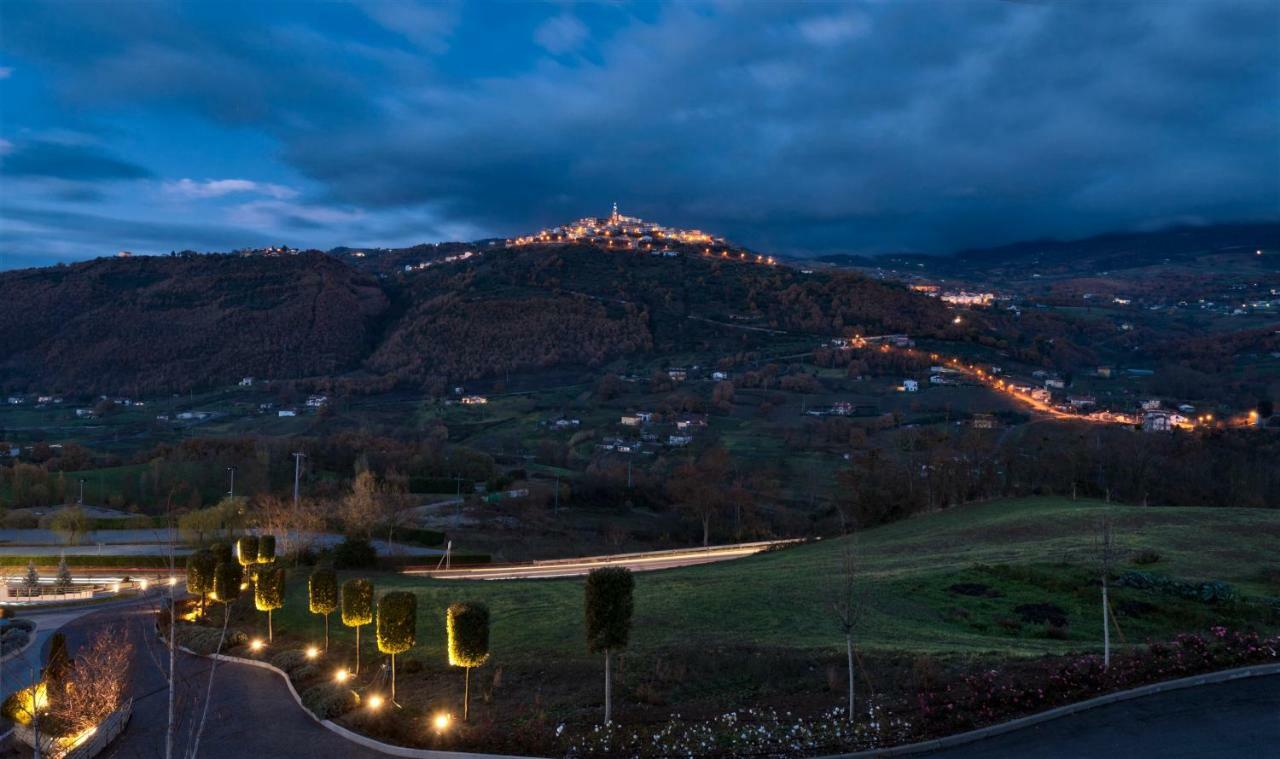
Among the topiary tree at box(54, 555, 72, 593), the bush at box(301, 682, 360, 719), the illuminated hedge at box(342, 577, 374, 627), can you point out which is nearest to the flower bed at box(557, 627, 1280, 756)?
the bush at box(301, 682, 360, 719)

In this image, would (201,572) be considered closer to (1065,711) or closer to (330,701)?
(330,701)

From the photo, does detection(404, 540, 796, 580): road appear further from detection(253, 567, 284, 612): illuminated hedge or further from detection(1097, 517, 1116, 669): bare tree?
detection(1097, 517, 1116, 669): bare tree

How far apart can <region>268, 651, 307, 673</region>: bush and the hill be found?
101 meters

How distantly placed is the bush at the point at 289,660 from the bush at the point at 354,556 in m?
15.7

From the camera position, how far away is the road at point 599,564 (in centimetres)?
3403

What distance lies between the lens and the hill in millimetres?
105938

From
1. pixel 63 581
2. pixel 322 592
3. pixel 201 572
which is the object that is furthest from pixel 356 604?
pixel 63 581

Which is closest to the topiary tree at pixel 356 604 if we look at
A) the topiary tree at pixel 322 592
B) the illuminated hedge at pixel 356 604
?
the illuminated hedge at pixel 356 604

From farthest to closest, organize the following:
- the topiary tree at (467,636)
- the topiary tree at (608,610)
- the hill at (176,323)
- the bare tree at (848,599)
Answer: the hill at (176,323) < the topiary tree at (467,636) < the topiary tree at (608,610) < the bare tree at (848,599)

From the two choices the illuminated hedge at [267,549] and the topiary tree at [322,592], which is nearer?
the topiary tree at [322,592]

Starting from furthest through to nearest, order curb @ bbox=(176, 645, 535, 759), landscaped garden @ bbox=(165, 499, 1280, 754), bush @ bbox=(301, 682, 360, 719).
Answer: bush @ bbox=(301, 682, 360, 719) → landscaped garden @ bbox=(165, 499, 1280, 754) → curb @ bbox=(176, 645, 535, 759)

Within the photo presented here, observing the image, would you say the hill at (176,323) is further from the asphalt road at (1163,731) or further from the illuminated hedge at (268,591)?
the asphalt road at (1163,731)

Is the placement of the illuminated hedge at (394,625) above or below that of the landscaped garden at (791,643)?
above

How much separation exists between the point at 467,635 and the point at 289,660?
731cm
